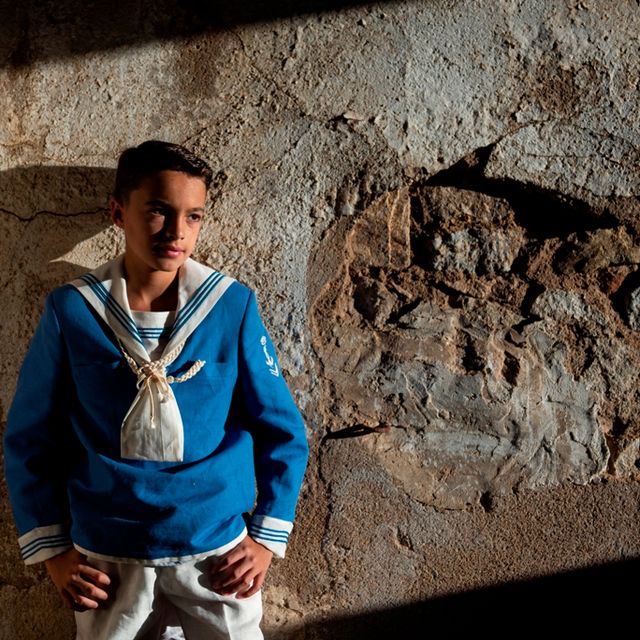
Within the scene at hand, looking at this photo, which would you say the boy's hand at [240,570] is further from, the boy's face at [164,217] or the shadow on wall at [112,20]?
the shadow on wall at [112,20]

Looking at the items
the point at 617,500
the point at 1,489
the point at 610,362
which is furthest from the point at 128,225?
the point at 617,500

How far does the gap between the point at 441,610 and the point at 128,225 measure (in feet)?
3.62

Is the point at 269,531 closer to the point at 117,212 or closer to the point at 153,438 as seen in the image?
the point at 153,438

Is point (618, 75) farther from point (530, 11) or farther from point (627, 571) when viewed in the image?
point (627, 571)

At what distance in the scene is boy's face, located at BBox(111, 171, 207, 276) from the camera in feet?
5.15

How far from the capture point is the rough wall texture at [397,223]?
1.91 m

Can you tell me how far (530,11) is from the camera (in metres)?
1.90

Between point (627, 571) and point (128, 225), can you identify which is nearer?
point (128, 225)

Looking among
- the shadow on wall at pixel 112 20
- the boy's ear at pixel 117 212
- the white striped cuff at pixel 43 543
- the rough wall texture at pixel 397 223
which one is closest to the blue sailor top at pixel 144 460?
the white striped cuff at pixel 43 543

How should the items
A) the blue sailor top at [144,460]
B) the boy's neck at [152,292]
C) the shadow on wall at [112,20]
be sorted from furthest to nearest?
the shadow on wall at [112,20] < the boy's neck at [152,292] < the blue sailor top at [144,460]

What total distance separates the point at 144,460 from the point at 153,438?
48 millimetres

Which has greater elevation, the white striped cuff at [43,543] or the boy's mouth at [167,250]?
the boy's mouth at [167,250]

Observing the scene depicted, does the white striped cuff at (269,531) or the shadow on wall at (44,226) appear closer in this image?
the white striped cuff at (269,531)

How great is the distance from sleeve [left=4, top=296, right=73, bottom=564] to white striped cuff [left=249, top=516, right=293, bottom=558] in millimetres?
353
